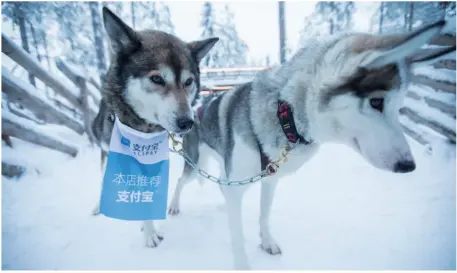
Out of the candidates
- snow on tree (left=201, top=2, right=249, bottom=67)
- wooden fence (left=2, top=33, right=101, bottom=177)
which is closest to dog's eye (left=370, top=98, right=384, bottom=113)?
wooden fence (left=2, top=33, right=101, bottom=177)

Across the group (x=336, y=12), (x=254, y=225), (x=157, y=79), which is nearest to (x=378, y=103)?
(x=157, y=79)

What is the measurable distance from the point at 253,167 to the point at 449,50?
4.13ft

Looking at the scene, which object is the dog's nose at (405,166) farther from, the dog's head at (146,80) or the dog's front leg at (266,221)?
the dog's head at (146,80)

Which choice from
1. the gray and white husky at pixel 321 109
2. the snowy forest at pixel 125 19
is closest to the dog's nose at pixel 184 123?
the gray and white husky at pixel 321 109

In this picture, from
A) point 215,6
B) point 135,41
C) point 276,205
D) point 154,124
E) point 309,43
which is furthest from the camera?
point 215,6

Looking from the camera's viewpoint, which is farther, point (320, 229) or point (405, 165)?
point (320, 229)

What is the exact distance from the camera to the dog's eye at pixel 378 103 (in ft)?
3.92

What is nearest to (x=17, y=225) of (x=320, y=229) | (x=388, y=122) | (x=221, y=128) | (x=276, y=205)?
(x=221, y=128)

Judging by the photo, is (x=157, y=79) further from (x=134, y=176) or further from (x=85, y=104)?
(x=85, y=104)

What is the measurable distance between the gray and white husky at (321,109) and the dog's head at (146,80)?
17.9 inches

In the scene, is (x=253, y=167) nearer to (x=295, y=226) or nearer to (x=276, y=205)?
(x=295, y=226)

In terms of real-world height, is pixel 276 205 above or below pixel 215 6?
below

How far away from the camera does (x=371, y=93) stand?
117 cm

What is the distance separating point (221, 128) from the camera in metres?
2.04
